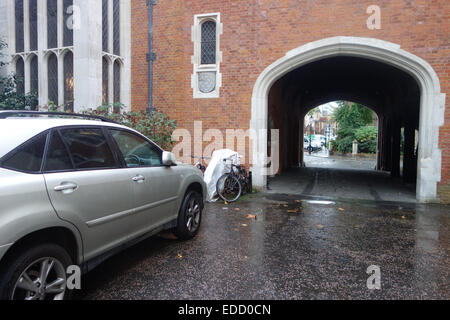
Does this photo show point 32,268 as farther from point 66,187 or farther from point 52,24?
point 52,24

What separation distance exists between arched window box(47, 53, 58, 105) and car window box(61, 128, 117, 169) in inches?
321

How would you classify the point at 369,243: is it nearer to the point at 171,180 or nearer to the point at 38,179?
the point at 171,180

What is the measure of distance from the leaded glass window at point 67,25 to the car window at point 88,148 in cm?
808

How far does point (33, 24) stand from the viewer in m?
10.2

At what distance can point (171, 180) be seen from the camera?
425cm

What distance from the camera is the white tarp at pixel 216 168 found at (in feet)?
26.0

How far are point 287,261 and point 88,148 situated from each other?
8.75 feet

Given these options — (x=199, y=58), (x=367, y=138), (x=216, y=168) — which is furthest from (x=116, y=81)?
(x=367, y=138)

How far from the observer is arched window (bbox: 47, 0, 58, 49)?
392 inches

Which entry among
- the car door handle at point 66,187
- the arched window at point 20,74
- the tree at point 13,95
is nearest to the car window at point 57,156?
the car door handle at point 66,187

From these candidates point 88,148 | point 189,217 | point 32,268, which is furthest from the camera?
point 189,217

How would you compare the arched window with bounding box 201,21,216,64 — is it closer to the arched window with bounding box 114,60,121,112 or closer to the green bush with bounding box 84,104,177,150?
the green bush with bounding box 84,104,177,150

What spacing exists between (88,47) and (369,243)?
8.82 m

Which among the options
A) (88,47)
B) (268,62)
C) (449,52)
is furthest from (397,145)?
(88,47)
